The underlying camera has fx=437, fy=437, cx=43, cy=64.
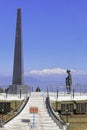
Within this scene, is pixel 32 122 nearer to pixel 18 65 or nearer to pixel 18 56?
pixel 18 65

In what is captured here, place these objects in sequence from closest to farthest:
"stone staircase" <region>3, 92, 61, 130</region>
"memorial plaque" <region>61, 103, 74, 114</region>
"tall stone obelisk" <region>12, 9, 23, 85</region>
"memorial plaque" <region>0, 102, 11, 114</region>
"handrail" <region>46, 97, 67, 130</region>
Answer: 1. "handrail" <region>46, 97, 67, 130</region>
2. "stone staircase" <region>3, 92, 61, 130</region>
3. "memorial plaque" <region>0, 102, 11, 114</region>
4. "memorial plaque" <region>61, 103, 74, 114</region>
5. "tall stone obelisk" <region>12, 9, 23, 85</region>

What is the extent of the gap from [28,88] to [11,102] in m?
9.53

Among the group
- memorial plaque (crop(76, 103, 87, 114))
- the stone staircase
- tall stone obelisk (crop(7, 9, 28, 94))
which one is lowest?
the stone staircase

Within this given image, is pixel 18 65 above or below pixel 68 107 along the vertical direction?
above

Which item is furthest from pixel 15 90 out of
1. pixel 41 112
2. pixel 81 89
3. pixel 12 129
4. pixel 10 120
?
pixel 12 129

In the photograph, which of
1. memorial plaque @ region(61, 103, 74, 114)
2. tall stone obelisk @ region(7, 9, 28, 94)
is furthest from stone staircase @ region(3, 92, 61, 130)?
tall stone obelisk @ region(7, 9, 28, 94)

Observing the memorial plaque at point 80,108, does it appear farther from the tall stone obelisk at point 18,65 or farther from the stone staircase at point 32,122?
the tall stone obelisk at point 18,65

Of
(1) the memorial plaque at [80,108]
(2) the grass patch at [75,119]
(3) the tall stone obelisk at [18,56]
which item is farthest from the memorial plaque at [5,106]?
(3) the tall stone obelisk at [18,56]

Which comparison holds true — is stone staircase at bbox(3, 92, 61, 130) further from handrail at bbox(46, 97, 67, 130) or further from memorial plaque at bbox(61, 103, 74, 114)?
memorial plaque at bbox(61, 103, 74, 114)

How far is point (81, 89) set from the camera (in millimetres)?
61688

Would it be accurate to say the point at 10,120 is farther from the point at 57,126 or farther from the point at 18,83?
the point at 18,83

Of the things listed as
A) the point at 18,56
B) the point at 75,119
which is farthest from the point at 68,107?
the point at 18,56

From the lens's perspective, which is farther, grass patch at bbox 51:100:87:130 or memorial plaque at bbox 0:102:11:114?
memorial plaque at bbox 0:102:11:114

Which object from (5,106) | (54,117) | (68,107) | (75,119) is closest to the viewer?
(54,117)
